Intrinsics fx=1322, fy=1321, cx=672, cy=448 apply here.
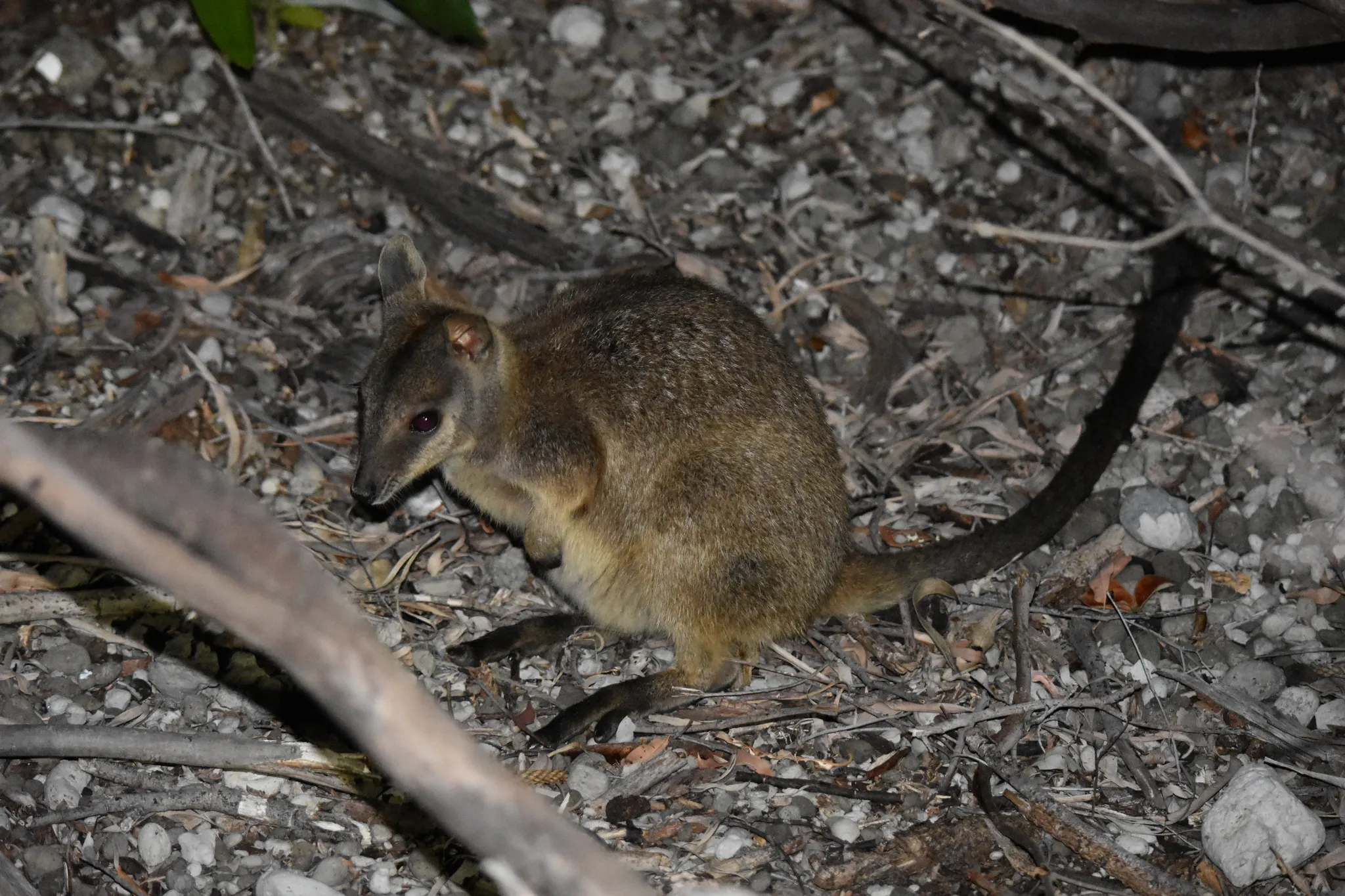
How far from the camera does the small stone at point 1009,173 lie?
6.59 meters

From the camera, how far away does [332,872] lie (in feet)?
13.7

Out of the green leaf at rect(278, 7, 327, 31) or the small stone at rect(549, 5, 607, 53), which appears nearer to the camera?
the green leaf at rect(278, 7, 327, 31)

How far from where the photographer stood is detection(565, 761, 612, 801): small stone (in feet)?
14.9

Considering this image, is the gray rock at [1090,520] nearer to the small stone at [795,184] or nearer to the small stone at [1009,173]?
the small stone at [1009,173]

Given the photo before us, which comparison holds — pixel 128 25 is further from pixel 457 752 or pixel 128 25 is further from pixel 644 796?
pixel 457 752

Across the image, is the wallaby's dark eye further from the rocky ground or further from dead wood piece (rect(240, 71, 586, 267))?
dead wood piece (rect(240, 71, 586, 267))

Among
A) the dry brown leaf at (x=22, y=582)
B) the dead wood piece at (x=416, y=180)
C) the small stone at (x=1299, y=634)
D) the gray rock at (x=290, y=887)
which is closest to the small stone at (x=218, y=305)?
the dead wood piece at (x=416, y=180)

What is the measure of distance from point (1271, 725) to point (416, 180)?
4.32 m

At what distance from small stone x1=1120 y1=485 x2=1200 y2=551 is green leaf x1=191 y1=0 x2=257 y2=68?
4.19 meters

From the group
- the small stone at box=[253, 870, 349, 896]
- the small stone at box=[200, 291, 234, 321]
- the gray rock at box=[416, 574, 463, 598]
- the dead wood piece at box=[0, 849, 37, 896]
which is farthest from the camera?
the small stone at box=[200, 291, 234, 321]

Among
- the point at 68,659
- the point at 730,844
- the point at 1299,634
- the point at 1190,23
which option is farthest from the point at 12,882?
the point at 1190,23

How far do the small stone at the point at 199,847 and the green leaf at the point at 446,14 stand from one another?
369cm

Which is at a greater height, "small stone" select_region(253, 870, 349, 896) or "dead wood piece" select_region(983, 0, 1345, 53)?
"dead wood piece" select_region(983, 0, 1345, 53)

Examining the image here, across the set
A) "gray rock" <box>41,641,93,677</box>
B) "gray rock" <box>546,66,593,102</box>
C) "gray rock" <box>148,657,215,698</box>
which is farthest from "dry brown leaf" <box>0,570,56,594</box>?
"gray rock" <box>546,66,593,102</box>
